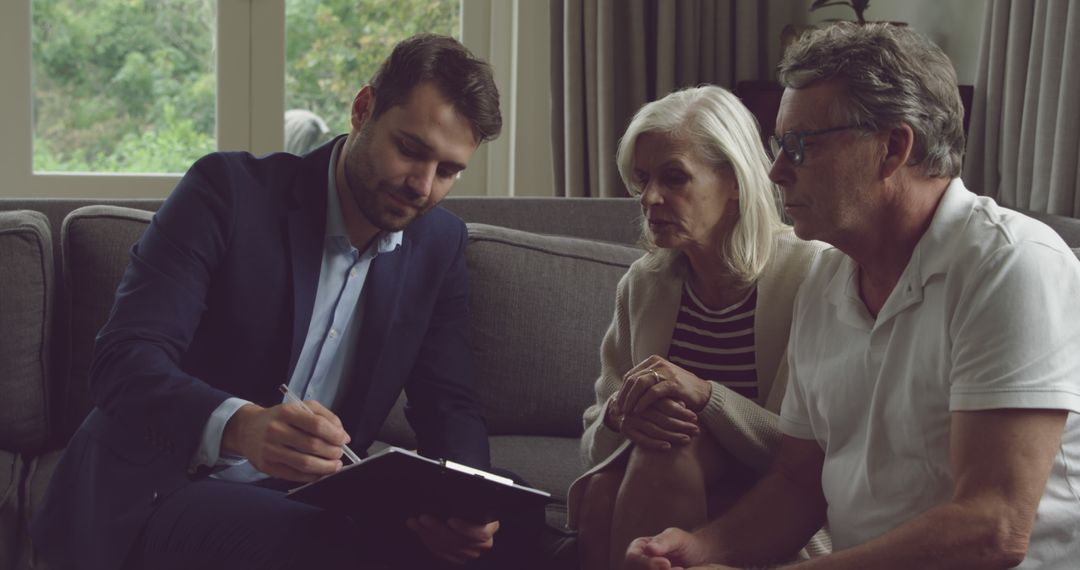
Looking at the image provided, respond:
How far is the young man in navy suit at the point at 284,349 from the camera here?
1.54m

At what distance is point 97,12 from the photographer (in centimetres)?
357

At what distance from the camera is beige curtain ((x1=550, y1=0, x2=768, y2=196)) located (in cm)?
356

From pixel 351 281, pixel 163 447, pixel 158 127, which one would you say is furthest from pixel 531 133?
pixel 163 447

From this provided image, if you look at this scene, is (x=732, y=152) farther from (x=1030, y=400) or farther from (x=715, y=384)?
(x=1030, y=400)

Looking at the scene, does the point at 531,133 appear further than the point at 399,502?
Yes

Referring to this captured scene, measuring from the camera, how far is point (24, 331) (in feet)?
6.84

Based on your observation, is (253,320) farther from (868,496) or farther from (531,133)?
(531,133)

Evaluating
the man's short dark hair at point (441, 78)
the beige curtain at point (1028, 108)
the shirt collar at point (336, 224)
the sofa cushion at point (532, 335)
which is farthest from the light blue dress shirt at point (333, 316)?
the beige curtain at point (1028, 108)

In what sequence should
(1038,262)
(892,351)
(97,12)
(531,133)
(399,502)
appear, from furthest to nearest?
1. (531,133)
2. (97,12)
3. (399,502)
4. (892,351)
5. (1038,262)

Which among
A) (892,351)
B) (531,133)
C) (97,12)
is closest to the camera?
(892,351)

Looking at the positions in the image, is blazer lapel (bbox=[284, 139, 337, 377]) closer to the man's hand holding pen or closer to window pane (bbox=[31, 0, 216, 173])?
the man's hand holding pen

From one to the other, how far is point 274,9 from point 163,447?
7.67ft

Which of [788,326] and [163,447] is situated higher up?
[788,326]

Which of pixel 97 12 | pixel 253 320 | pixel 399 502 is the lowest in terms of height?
pixel 399 502
